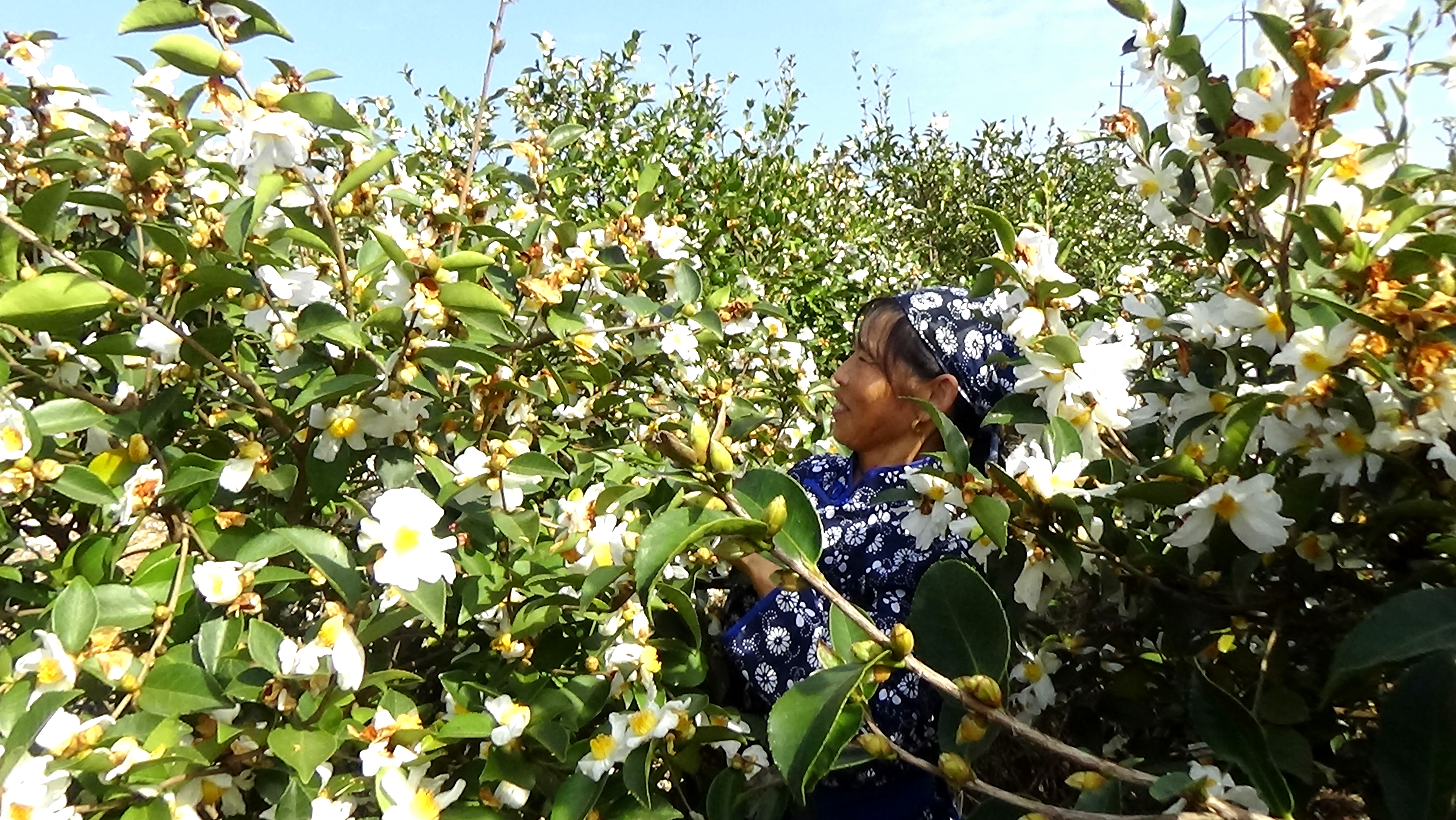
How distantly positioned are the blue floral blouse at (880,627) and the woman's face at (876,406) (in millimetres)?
108

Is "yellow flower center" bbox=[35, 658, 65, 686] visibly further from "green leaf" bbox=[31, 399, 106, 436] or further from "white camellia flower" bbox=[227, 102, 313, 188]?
"white camellia flower" bbox=[227, 102, 313, 188]

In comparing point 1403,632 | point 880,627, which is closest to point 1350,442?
point 1403,632

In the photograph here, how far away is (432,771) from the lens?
3.97ft

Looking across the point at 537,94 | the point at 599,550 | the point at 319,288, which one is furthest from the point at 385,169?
the point at 537,94

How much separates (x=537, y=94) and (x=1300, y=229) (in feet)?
11.5

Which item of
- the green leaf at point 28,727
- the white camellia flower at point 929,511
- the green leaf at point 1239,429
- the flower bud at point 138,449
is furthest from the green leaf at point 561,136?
the green leaf at point 1239,429

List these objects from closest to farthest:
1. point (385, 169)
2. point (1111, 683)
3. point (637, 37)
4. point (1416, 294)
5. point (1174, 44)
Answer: point (1416, 294) → point (1174, 44) → point (1111, 683) → point (385, 169) → point (637, 37)

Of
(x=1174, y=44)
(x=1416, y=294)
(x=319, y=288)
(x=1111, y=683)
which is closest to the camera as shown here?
(x=1416, y=294)

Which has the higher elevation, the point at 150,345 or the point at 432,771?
the point at 150,345

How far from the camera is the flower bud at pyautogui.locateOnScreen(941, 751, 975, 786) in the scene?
755 millimetres

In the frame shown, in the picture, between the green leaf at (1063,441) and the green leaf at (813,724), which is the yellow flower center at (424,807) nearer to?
the green leaf at (813,724)

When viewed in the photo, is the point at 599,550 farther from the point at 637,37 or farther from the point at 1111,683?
the point at 637,37

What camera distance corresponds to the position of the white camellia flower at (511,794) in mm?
1131

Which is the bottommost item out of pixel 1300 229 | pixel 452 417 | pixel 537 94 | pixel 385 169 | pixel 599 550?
pixel 599 550
